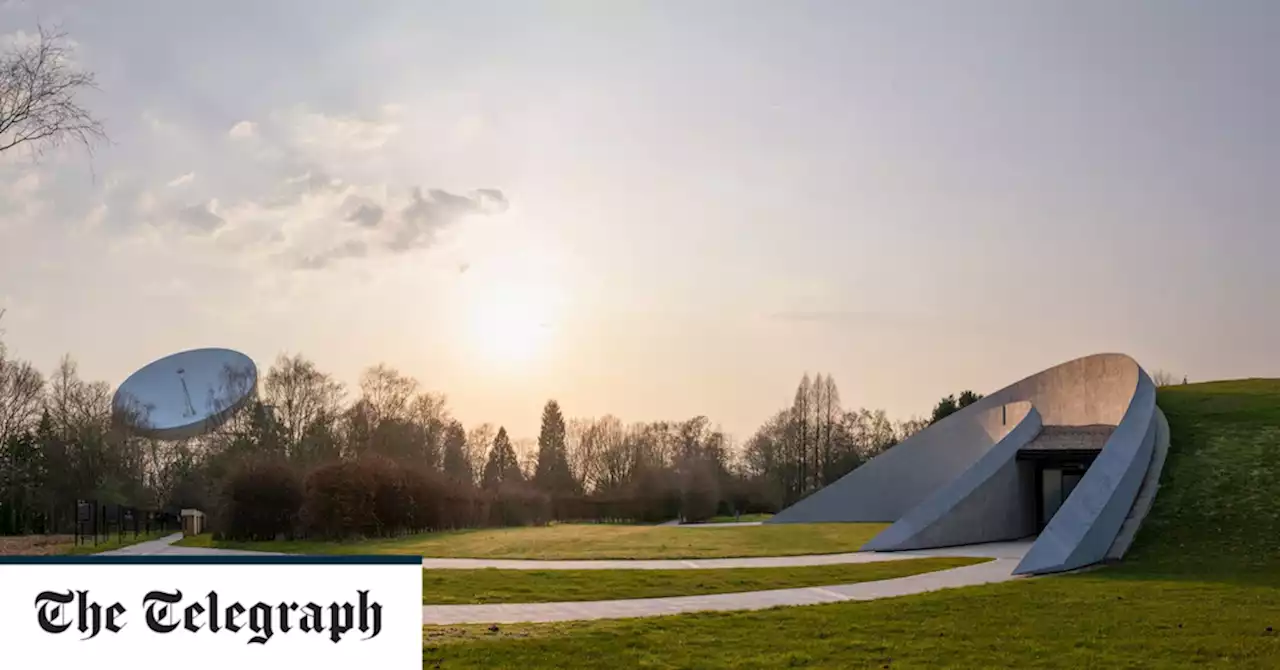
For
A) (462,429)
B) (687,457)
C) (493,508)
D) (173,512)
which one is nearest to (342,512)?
(493,508)

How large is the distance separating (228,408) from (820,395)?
32.7m

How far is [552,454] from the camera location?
68125 mm

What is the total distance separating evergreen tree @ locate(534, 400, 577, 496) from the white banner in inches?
2138

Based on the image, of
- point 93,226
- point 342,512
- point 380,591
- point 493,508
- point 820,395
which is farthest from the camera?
point 820,395

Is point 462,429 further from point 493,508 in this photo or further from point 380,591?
point 380,591

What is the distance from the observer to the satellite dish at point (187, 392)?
145ft

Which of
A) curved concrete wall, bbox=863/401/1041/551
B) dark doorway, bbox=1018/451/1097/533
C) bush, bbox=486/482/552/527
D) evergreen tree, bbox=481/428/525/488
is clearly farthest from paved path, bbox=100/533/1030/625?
evergreen tree, bbox=481/428/525/488

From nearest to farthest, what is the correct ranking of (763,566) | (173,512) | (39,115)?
(39,115), (763,566), (173,512)

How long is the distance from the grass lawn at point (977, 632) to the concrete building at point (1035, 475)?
4.51 ft

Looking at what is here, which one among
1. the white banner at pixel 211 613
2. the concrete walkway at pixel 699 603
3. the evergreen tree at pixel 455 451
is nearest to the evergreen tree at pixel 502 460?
the evergreen tree at pixel 455 451

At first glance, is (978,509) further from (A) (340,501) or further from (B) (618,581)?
(A) (340,501)

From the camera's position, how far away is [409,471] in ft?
103

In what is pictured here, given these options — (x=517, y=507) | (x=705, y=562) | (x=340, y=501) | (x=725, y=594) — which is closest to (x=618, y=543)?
(x=705, y=562)

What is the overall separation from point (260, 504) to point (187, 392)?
18423mm
